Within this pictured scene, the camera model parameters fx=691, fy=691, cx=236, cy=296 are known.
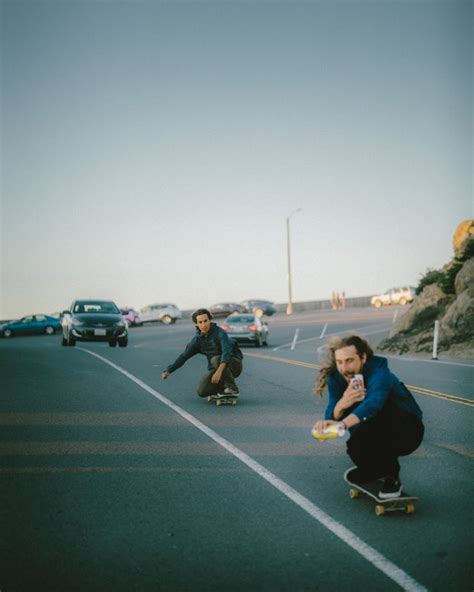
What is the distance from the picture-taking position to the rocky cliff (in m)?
22.7

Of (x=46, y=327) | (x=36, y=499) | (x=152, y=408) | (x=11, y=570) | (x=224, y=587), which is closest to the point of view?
(x=224, y=587)

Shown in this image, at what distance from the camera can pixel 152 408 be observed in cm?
1066

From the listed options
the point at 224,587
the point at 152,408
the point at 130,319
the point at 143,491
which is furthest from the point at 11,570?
the point at 130,319

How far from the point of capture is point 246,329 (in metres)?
28.0

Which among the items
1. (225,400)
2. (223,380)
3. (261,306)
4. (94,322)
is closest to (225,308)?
(261,306)

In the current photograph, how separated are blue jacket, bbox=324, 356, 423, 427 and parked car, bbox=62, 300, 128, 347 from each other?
68.2ft

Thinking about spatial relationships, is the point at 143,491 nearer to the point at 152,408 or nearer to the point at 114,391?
the point at 152,408

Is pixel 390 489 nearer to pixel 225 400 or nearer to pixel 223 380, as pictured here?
pixel 225 400

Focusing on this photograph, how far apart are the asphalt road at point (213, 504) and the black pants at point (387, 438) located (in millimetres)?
358

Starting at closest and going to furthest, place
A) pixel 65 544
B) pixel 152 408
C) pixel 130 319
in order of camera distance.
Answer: pixel 65 544 → pixel 152 408 → pixel 130 319

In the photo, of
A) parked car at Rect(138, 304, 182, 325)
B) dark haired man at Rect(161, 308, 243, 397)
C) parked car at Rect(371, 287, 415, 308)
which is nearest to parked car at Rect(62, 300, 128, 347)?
dark haired man at Rect(161, 308, 243, 397)

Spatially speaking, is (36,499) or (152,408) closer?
(36,499)

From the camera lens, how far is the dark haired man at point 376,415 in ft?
16.5

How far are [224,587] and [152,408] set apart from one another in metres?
7.00
